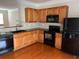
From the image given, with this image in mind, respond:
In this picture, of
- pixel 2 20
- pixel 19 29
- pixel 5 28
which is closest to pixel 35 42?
pixel 19 29

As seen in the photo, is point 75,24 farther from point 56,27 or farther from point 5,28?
point 5,28

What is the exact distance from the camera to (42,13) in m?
4.90

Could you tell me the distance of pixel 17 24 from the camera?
4.35 metres

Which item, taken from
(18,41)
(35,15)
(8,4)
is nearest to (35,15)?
(35,15)

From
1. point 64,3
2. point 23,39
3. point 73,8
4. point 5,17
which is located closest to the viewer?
point 5,17

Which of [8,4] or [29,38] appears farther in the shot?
[29,38]

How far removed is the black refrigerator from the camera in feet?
10.8

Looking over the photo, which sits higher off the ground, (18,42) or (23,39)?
(23,39)

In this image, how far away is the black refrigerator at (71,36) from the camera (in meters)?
3.29

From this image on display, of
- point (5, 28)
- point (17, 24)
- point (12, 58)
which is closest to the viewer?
point (12, 58)

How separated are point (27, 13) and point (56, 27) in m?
1.86

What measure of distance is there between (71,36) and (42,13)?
2359 millimetres

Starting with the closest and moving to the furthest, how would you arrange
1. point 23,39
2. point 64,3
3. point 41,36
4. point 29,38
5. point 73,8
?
point 73,8 < point 23,39 < point 64,3 < point 29,38 < point 41,36

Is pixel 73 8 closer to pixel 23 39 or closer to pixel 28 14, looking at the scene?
pixel 28 14
